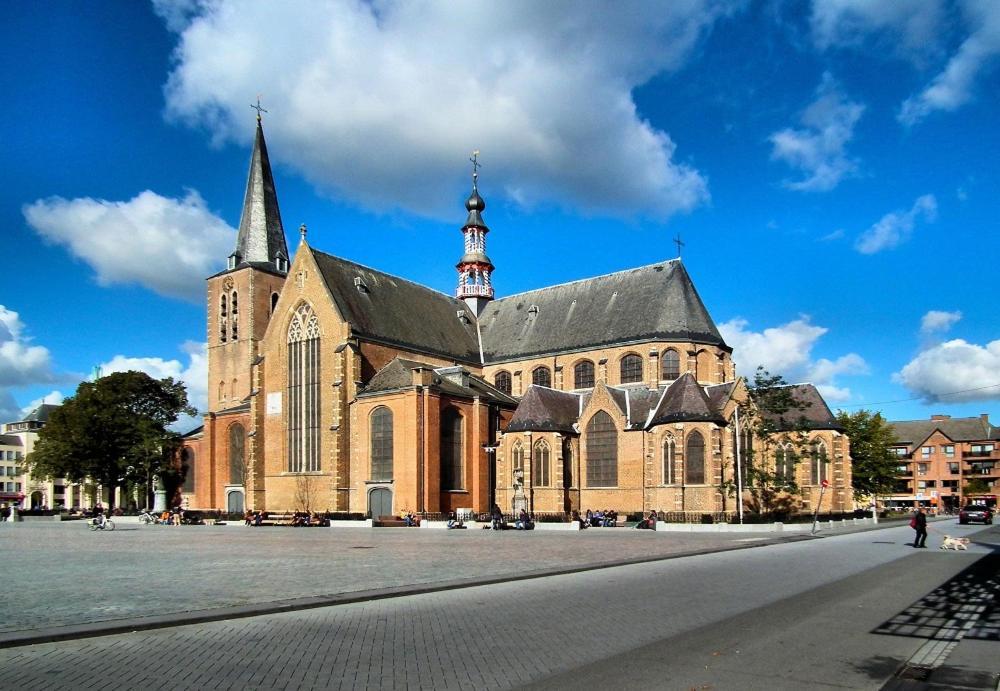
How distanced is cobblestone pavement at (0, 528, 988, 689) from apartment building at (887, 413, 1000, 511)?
104m

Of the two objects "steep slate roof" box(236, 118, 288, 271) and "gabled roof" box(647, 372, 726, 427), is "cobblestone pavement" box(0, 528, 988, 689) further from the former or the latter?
"steep slate roof" box(236, 118, 288, 271)

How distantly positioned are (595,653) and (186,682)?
495cm

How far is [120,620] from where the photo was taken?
12195 millimetres

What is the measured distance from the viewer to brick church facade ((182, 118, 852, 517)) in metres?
49.3

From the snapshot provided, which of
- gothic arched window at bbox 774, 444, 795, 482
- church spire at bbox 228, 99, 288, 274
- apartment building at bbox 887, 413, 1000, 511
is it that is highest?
church spire at bbox 228, 99, 288, 274

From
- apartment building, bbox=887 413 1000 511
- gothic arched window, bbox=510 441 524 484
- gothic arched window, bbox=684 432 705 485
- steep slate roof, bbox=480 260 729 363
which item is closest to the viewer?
gothic arched window, bbox=684 432 705 485

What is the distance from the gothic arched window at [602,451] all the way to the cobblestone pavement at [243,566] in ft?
53.2

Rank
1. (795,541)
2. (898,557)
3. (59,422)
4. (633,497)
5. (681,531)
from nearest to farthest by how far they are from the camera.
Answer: (898,557)
(795,541)
(681,531)
(633,497)
(59,422)

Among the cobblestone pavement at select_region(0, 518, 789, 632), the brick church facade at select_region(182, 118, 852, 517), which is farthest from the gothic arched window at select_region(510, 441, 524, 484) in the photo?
the cobblestone pavement at select_region(0, 518, 789, 632)

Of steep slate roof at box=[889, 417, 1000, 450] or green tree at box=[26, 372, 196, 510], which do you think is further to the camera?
steep slate roof at box=[889, 417, 1000, 450]

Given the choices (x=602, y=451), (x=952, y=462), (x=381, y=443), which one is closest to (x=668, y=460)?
(x=602, y=451)

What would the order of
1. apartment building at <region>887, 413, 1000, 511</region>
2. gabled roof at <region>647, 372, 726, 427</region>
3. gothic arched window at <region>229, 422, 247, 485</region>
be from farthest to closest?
apartment building at <region>887, 413, 1000, 511</region> < gothic arched window at <region>229, 422, 247, 485</region> < gabled roof at <region>647, 372, 726, 427</region>

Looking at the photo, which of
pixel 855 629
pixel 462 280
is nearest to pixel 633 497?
pixel 462 280

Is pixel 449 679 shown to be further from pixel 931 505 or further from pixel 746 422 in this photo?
pixel 931 505
